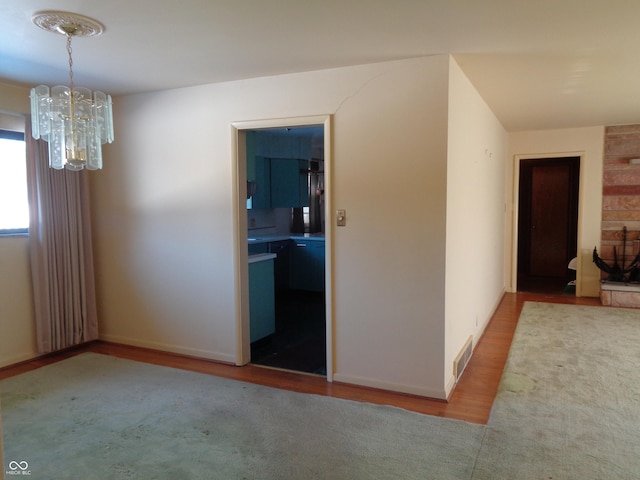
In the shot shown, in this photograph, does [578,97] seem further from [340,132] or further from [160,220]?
[160,220]

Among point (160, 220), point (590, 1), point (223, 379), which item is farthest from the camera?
point (160, 220)

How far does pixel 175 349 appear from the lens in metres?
4.14

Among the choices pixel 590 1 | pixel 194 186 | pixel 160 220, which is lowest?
pixel 160 220

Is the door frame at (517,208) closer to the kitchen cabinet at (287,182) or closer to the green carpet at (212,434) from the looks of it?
the kitchen cabinet at (287,182)

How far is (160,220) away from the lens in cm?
413

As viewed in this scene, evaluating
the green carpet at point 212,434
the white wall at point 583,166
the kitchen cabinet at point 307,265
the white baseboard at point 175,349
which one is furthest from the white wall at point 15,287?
the white wall at point 583,166

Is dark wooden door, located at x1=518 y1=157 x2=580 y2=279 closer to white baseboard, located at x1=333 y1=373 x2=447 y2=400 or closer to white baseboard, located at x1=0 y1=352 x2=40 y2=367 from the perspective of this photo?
white baseboard, located at x1=333 y1=373 x2=447 y2=400

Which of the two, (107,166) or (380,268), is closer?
(380,268)

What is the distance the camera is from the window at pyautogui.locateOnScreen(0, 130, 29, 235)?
385cm

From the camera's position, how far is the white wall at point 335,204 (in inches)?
123

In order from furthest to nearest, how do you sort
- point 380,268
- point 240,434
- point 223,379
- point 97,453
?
point 223,379 < point 380,268 < point 240,434 < point 97,453

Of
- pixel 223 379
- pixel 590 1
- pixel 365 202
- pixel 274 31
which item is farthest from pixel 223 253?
pixel 590 1

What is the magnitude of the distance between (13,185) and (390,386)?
3.52 meters

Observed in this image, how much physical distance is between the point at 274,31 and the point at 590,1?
159 centimetres
